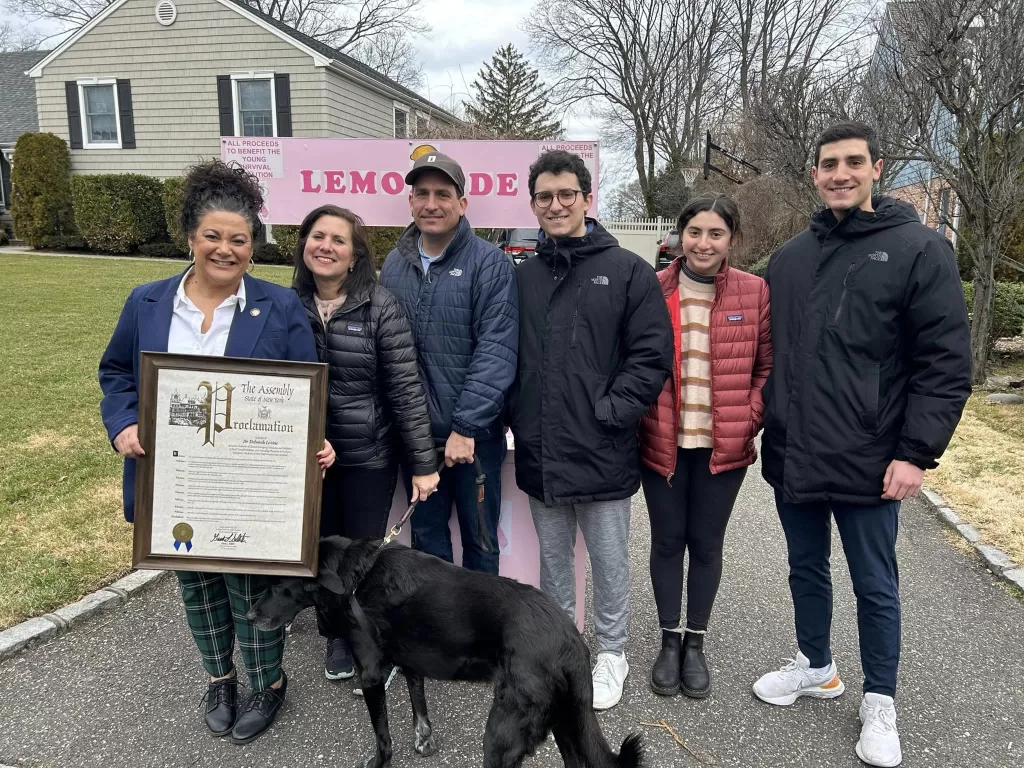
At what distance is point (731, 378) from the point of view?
282 centimetres

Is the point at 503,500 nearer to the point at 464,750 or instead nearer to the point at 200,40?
the point at 464,750

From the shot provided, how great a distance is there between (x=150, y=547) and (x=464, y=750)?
1.46 meters

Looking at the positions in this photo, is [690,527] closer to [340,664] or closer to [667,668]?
[667,668]

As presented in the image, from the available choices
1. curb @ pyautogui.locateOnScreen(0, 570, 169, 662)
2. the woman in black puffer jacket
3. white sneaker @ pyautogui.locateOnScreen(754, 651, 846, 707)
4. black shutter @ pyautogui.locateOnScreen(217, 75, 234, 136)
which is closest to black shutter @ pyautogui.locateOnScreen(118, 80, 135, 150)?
black shutter @ pyautogui.locateOnScreen(217, 75, 234, 136)

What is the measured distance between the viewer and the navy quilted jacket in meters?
2.77

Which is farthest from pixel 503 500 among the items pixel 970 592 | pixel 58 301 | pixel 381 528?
pixel 58 301

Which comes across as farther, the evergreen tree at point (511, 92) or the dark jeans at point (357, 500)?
the evergreen tree at point (511, 92)

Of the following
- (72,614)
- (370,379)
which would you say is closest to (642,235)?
(370,379)

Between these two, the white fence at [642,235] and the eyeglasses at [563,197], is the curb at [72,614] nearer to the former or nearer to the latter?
the eyeglasses at [563,197]

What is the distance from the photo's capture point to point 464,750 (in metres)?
2.70

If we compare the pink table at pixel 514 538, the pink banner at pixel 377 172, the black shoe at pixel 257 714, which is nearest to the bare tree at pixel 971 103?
the pink banner at pixel 377 172

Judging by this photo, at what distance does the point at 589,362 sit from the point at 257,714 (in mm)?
2002

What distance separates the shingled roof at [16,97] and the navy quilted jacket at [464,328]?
25.7m

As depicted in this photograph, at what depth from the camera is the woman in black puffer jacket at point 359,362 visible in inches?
105
